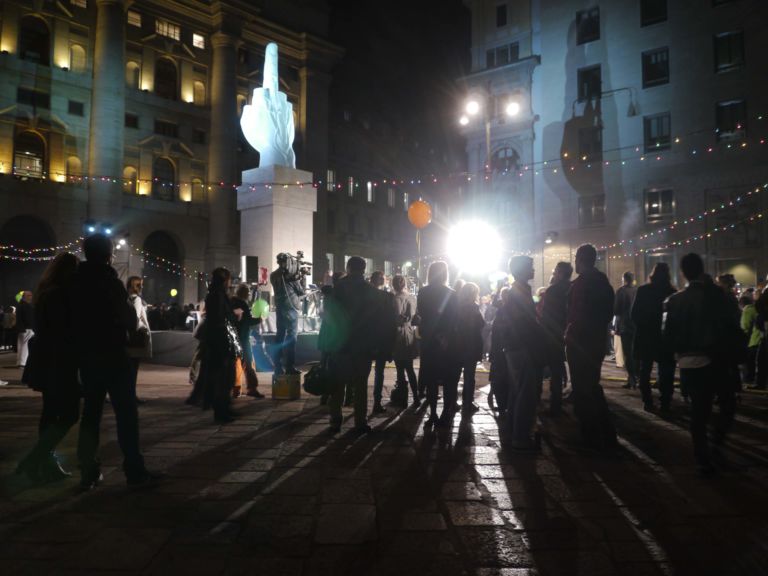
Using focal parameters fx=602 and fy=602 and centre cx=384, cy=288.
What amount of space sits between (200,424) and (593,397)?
14.1 feet

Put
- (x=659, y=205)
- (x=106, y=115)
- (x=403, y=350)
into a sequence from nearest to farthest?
(x=403, y=350), (x=659, y=205), (x=106, y=115)

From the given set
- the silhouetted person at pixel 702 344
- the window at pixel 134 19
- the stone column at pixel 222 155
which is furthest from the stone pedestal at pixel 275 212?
the window at pixel 134 19

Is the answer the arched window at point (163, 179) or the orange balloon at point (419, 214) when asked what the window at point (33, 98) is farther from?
the orange balloon at point (419, 214)

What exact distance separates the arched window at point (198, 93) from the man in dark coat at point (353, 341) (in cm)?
3578

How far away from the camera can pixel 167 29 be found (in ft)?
122

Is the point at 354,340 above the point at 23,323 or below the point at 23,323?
below

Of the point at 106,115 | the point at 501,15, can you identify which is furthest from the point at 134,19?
the point at 501,15

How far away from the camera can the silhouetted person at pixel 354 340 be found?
6469mm

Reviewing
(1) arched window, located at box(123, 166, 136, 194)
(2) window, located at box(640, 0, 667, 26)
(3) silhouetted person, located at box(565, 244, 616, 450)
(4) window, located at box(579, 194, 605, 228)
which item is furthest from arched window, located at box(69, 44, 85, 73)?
(3) silhouetted person, located at box(565, 244, 616, 450)

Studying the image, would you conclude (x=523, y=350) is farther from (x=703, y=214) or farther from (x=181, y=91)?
(x=181, y=91)

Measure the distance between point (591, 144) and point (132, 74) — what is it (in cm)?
2643

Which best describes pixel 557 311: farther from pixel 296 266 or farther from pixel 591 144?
pixel 591 144

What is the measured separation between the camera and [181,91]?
122ft

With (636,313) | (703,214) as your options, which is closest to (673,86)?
(703,214)
